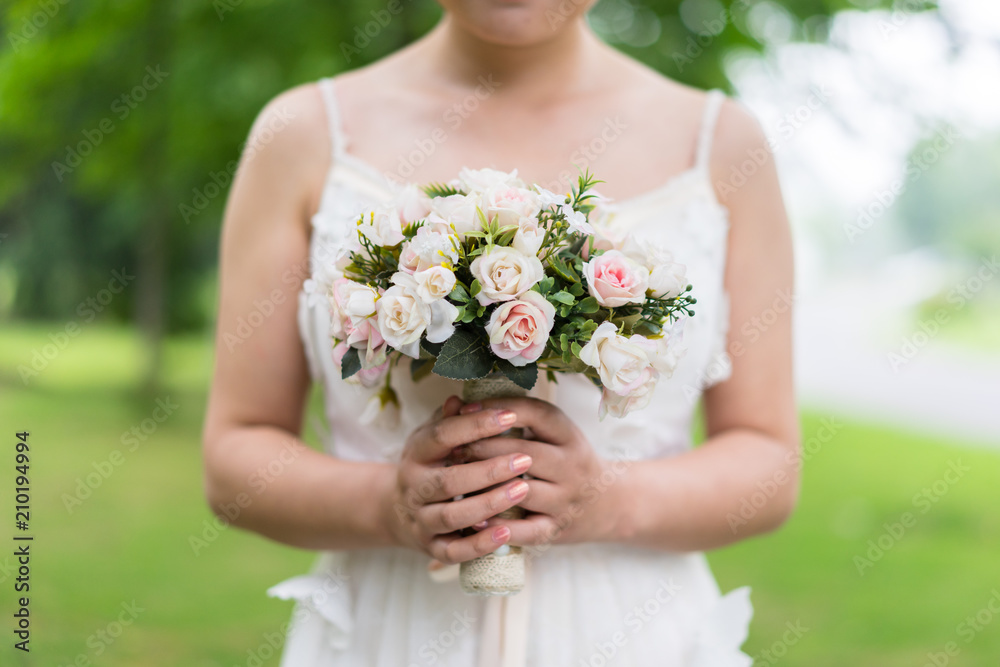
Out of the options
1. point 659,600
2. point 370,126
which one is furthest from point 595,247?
point 659,600

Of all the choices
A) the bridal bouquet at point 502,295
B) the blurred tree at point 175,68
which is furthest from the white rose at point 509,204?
the blurred tree at point 175,68

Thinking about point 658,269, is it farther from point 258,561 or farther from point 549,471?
point 258,561

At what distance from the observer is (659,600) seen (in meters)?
2.19

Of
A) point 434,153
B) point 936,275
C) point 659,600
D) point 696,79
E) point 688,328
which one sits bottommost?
point 659,600

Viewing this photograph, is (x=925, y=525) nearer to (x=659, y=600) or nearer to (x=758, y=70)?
(x=758, y=70)

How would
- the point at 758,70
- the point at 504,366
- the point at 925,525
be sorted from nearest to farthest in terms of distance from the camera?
the point at 504,366 → the point at 758,70 → the point at 925,525

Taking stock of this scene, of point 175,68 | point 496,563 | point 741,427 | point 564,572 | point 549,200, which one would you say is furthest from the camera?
point 175,68

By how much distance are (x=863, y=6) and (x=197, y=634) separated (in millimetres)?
6869

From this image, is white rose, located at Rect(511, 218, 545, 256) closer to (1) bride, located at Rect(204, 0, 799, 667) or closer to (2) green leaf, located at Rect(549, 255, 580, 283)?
(2) green leaf, located at Rect(549, 255, 580, 283)

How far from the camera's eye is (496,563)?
1.79 meters

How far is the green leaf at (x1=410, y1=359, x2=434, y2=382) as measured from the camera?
1878 millimetres

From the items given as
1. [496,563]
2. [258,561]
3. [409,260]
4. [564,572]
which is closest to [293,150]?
[409,260]

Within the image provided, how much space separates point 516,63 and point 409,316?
98 cm

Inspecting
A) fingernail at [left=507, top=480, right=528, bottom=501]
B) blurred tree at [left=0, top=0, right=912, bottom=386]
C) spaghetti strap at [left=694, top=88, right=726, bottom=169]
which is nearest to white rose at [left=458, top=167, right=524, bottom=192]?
fingernail at [left=507, top=480, right=528, bottom=501]
